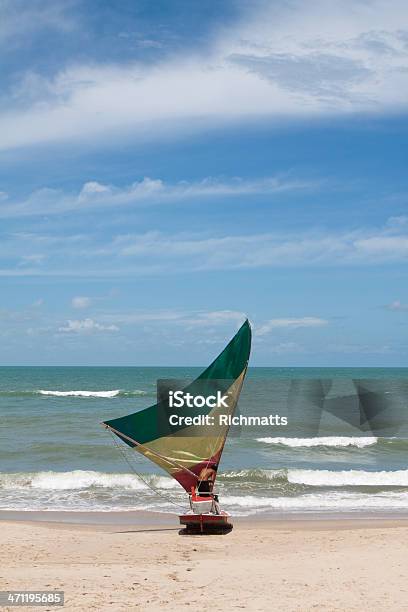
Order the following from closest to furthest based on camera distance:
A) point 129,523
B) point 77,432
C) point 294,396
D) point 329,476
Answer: point 129,523 < point 329,476 < point 77,432 < point 294,396

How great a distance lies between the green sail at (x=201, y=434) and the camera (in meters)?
12.3

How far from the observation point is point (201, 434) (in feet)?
40.9

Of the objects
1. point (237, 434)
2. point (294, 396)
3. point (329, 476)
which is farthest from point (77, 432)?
point (294, 396)

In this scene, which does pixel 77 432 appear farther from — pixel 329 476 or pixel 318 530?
pixel 318 530

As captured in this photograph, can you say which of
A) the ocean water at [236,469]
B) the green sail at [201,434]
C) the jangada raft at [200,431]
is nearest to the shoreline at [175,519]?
the ocean water at [236,469]

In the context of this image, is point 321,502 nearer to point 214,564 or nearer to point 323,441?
point 214,564

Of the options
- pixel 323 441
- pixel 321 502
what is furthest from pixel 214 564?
pixel 323 441

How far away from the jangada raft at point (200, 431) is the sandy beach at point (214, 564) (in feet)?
2.96

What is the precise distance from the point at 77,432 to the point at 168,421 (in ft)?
54.4

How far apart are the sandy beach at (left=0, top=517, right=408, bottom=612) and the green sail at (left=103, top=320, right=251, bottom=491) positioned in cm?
117

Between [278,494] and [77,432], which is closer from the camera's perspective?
[278,494]

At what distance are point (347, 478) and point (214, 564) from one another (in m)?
10.2

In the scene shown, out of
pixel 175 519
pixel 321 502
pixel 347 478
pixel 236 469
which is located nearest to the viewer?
pixel 175 519

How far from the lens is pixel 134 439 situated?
12.2m
